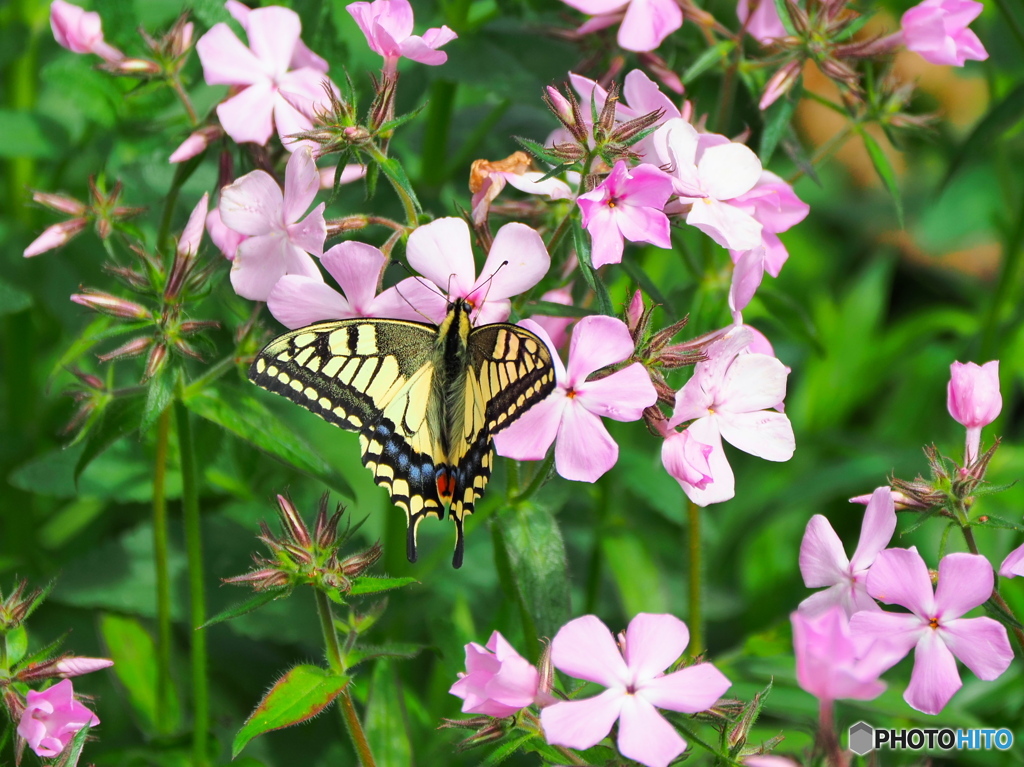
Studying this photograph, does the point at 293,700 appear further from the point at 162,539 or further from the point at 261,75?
the point at 261,75

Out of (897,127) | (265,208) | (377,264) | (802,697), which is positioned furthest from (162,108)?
(802,697)

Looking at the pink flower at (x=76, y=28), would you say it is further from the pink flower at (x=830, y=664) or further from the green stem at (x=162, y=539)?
the pink flower at (x=830, y=664)

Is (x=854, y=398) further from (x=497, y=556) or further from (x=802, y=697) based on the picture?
(x=497, y=556)

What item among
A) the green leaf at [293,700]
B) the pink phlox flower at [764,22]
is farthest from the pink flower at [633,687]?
the pink phlox flower at [764,22]

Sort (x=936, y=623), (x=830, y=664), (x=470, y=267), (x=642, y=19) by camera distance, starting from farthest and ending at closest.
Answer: (x=642, y=19)
(x=470, y=267)
(x=936, y=623)
(x=830, y=664)

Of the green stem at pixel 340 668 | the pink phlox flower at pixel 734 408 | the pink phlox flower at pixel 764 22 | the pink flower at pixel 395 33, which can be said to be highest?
the pink flower at pixel 395 33

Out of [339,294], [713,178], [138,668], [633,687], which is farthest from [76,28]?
[633,687]
